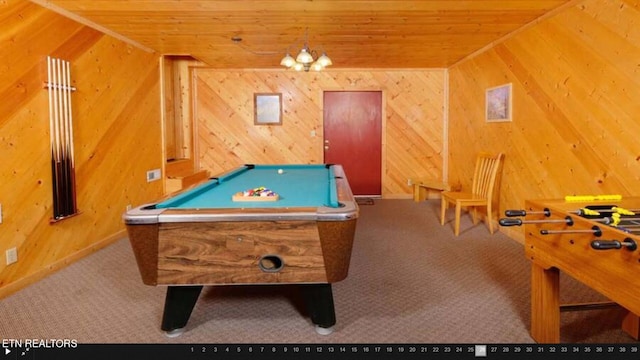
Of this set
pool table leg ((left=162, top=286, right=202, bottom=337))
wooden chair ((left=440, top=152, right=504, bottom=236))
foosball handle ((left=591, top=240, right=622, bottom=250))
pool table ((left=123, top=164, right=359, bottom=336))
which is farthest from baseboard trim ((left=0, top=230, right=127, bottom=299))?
wooden chair ((left=440, top=152, right=504, bottom=236))

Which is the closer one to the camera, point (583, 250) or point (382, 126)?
point (583, 250)

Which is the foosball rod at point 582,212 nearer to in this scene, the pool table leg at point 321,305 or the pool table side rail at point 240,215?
the pool table side rail at point 240,215

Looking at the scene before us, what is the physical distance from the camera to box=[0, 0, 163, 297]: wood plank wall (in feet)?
9.42

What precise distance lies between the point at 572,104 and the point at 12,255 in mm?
4428

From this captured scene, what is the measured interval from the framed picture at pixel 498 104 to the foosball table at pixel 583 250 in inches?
95.9

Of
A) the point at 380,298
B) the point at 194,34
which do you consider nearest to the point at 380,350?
the point at 380,298

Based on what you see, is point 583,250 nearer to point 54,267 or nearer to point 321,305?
point 321,305

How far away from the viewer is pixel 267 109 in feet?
21.2

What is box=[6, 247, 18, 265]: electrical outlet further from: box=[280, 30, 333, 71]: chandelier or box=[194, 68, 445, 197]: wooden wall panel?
box=[194, 68, 445, 197]: wooden wall panel

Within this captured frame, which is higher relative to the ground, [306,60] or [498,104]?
[306,60]

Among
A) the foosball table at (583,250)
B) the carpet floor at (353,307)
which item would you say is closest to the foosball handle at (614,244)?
the foosball table at (583,250)

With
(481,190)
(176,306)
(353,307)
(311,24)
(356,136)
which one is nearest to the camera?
(176,306)

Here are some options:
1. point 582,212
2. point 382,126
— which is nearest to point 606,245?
point 582,212

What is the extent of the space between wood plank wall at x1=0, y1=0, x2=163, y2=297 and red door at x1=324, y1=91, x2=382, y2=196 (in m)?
2.67
